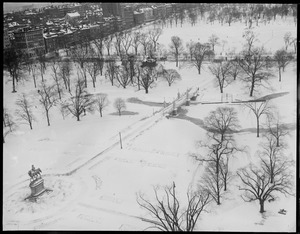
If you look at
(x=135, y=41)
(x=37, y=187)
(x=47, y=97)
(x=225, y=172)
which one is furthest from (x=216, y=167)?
(x=135, y=41)

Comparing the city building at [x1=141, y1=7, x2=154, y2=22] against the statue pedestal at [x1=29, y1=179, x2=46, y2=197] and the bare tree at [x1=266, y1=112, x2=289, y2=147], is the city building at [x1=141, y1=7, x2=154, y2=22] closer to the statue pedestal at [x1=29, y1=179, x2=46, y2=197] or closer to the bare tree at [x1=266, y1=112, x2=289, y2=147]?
the bare tree at [x1=266, y1=112, x2=289, y2=147]

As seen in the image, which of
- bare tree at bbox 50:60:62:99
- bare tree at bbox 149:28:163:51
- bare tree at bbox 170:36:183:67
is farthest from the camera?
bare tree at bbox 149:28:163:51

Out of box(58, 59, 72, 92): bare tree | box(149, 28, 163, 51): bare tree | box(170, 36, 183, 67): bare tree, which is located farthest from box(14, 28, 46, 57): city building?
box(170, 36, 183, 67): bare tree

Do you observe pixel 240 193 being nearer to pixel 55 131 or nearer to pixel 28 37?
pixel 55 131

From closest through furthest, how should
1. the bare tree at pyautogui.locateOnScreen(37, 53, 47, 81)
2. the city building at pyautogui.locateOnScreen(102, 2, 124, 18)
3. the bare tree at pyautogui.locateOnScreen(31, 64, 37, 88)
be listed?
the bare tree at pyautogui.locateOnScreen(31, 64, 37, 88) < the bare tree at pyautogui.locateOnScreen(37, 53, 47, 81) < the city building at pyautogui.locateOnScreen(102, 2, 124, 18)

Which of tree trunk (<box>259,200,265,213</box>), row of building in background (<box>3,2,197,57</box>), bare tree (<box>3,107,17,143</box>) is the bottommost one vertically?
tree trunk (<box>259,200,265,213</box>)

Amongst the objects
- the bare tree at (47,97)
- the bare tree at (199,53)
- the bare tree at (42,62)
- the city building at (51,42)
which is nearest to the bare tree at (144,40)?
the bare tree at (199,53)

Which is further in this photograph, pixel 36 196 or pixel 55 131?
pixel 55 131

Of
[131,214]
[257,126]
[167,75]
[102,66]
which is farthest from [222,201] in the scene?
[102,66]

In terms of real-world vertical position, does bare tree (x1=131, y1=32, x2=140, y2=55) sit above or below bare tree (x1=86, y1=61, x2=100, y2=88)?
above
